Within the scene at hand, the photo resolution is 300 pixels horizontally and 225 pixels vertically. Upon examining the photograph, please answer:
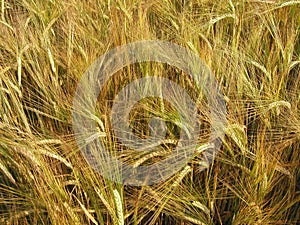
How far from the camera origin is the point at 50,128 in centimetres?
120

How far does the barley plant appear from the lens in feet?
3.35

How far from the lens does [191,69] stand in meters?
1.26

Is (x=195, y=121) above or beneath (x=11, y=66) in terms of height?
beneath

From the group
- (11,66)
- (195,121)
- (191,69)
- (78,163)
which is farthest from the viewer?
(11,66)

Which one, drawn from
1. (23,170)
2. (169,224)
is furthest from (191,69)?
(23,170)

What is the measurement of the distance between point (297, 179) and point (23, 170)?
0.61 m

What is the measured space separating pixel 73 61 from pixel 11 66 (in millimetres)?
177

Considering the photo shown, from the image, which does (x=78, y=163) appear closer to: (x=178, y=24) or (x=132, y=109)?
(x=132, y=109)

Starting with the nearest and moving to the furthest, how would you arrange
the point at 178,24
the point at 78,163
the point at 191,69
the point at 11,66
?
the point at 78,163, the point at 191,69, the point at 11,66, the point at 178,24

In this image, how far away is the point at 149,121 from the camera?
3.90ft

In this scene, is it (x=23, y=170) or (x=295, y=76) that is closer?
(x=23, y=170)

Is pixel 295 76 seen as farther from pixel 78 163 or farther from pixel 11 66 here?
pixel 11 66

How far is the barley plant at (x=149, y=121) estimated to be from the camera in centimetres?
102

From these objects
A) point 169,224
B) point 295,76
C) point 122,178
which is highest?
point 295,76
